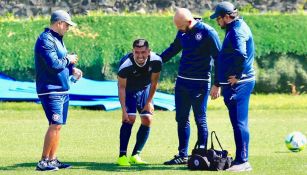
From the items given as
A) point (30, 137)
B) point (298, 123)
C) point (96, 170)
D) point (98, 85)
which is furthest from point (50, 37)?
point (98, 85)

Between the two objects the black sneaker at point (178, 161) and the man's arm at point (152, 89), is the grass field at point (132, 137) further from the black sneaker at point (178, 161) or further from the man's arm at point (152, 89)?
the man's arm at point (152, 89)

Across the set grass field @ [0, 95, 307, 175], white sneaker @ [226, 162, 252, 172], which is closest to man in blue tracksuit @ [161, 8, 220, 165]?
grass field @ [0, 95, 307, 175]

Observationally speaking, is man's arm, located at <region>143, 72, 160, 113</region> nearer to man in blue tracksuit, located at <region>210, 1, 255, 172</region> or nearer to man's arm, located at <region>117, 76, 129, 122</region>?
man's arm, located at <region>117, 76, 129, 122</region>

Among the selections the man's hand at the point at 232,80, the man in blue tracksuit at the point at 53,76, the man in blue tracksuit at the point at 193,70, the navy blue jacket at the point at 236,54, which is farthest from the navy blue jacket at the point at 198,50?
the man in blue tracksuit at the point at 53,76

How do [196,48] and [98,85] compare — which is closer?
[196,48]

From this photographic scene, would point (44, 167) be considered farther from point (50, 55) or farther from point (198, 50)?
point (198, 50)

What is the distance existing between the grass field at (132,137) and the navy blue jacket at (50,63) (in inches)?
38.3

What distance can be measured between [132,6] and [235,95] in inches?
531

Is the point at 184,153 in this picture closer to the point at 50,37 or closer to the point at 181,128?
the point at 181,128

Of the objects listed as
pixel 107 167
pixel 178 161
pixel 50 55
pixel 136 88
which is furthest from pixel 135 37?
pixel 50 55

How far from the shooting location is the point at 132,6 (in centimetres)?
2419

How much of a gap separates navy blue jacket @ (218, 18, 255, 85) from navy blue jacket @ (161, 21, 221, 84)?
0.44 m

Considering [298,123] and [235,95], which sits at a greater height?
[235,95]

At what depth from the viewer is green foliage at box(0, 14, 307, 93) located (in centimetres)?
2197
